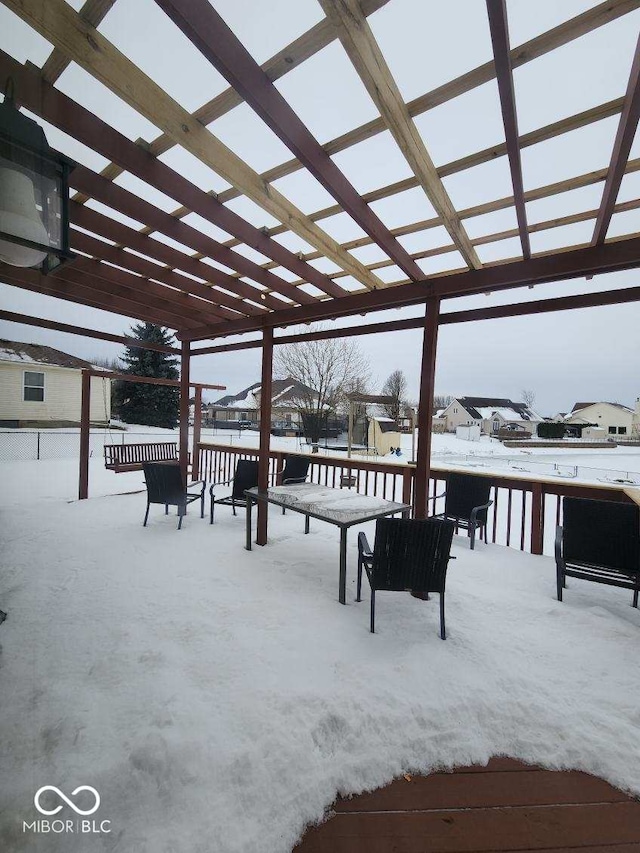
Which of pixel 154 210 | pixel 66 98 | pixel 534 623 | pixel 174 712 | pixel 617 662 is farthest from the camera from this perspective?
pixel 534 623

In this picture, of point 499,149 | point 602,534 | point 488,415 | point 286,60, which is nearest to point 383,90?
point 286,60

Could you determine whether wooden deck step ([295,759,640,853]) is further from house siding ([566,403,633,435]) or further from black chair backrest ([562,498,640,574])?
house siding ([566,403,633,435])

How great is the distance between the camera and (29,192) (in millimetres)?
1351

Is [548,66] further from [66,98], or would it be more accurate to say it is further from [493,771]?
[493,771]

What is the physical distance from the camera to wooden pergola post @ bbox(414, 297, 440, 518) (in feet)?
10.2

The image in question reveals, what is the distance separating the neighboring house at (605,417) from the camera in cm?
1156

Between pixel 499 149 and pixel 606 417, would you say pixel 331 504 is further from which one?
pixel 606 417

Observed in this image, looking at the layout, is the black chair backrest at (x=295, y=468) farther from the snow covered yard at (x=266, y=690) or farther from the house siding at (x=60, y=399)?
the house siding at (x=60, y=399)

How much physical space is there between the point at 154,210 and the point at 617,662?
157 inches

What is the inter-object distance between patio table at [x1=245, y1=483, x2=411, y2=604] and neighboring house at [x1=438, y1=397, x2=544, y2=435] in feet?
104

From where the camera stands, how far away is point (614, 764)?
1480 millimetres

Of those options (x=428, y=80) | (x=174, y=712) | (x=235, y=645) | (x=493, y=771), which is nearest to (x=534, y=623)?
(x=493, y=771)

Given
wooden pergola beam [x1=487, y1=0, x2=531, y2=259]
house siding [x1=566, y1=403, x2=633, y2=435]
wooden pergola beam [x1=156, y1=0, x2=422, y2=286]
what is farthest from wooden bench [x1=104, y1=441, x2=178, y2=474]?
house siding [x1=566, y1=403, x2=633, y2=435]

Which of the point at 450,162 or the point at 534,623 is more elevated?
the point at 450,162
